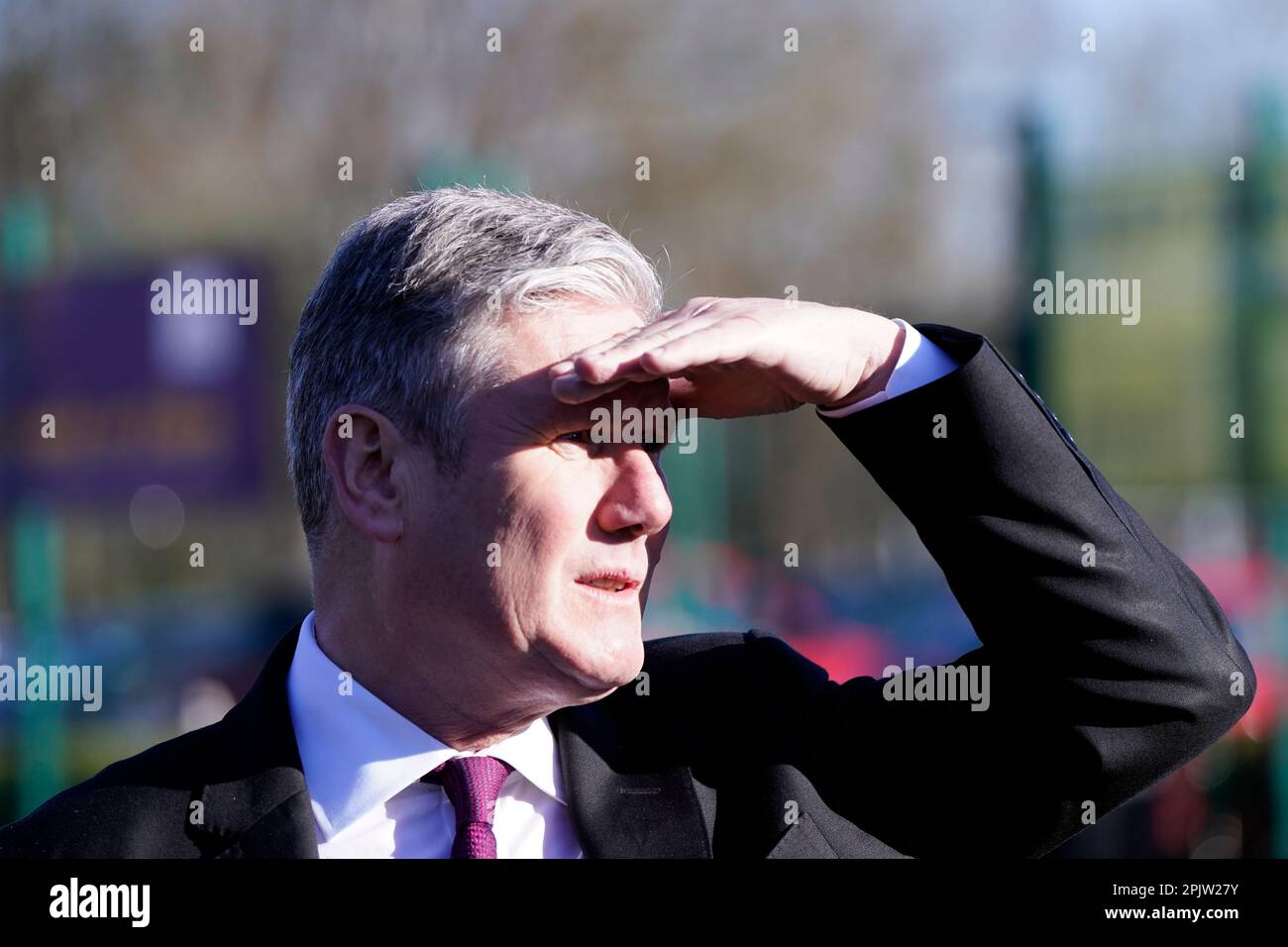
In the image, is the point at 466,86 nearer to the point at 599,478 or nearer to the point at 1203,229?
the point at 1203,229

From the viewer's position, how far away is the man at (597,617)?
211cm

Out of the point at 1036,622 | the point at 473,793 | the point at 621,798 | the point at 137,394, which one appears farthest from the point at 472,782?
the point at 137,394

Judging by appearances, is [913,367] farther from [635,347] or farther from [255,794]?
[255,794]

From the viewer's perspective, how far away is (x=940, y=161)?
5.89 m

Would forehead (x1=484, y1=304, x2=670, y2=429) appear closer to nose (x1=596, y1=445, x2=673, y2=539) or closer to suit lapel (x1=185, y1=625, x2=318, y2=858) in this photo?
nose (x1=596, y1=445, x2=673, y2=539)

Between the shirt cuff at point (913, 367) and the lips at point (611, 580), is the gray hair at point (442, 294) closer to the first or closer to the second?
the lips at point (611, 580)

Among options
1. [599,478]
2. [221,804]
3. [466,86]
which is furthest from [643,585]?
[466,86]

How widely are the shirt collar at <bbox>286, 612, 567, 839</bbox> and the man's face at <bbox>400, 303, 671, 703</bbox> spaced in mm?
150

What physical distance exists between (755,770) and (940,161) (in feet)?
13.5

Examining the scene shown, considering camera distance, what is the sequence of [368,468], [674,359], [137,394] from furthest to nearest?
[137,394]
[368,468]
[674,359]

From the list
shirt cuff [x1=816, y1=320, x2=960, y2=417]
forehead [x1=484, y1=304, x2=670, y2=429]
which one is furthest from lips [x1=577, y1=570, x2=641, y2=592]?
shirt cuff [x1=816, y1=320, x2=960, y2=417]

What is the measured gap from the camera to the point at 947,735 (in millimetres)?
2246

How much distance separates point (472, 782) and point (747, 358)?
0.77 m

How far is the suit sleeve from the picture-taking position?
2.09m
